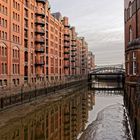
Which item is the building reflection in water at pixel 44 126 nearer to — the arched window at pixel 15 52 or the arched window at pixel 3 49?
the arched window at pixel 3 49

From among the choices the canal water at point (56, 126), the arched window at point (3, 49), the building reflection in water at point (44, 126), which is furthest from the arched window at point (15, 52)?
the building reflection in water at point (44, 126)

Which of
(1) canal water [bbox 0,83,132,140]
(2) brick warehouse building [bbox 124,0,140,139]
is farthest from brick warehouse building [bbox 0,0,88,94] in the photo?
(2) brick warehouse building [bbox 124,0,140,139]

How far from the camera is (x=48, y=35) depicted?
2918 inches

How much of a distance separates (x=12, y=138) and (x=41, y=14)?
4576 cm

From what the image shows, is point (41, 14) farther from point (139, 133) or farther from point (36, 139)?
point (139, 133)

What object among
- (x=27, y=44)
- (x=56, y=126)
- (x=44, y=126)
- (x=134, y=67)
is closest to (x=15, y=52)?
(x=27, y=44)

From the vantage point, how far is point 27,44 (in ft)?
191

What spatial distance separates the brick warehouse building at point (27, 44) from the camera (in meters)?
46.8

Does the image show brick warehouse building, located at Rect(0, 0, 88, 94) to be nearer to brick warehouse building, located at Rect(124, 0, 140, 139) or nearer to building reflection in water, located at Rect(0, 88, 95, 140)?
building reflection in water, located at Rect(0, 88, 95, 140)

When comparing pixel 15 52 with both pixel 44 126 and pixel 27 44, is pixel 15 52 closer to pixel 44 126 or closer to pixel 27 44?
pixel 27 44

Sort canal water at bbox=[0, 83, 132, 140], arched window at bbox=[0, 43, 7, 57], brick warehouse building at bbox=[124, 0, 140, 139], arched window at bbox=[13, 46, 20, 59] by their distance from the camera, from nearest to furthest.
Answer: brick warehouse building at bbox=[124, 0, 140, 139]
canal water at bbox=[0, 83, 132, 140]
arched window at bbox=[0, 43, 7, 57]
arched window at bbox=[13, 46, 20, 59]

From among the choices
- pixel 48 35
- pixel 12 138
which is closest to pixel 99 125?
pixel 12 138

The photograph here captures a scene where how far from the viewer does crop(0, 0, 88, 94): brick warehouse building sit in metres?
46.8

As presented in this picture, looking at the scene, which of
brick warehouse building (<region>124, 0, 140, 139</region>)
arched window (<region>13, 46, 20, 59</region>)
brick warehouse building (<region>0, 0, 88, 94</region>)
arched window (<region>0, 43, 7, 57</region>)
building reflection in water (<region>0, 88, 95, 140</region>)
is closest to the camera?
brick warehouse building (<region>124, 0, 140, 139</region>)
